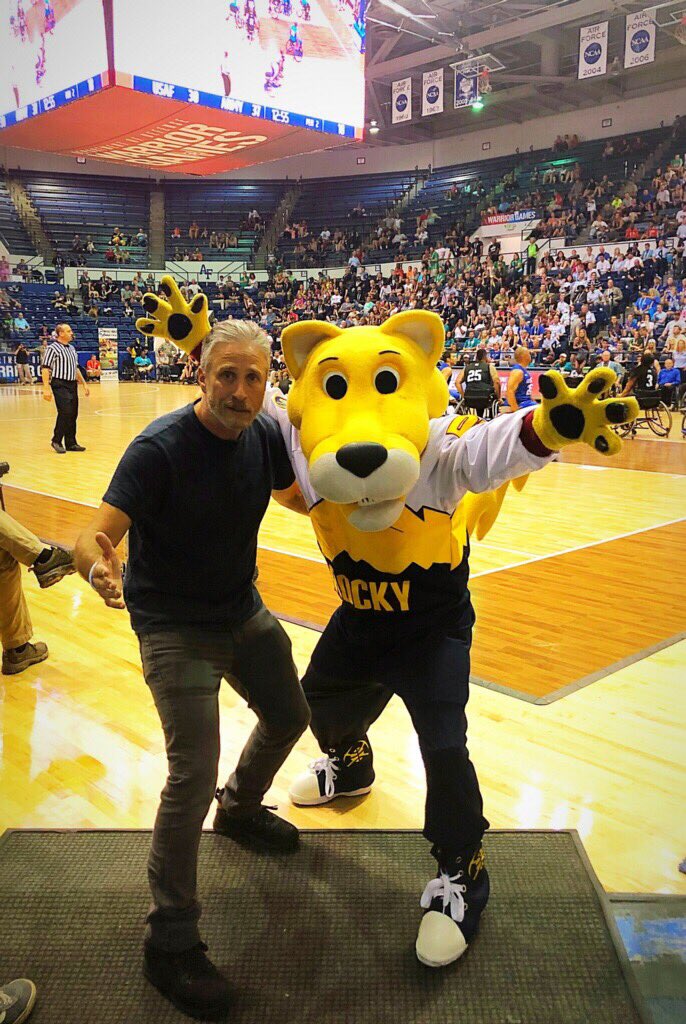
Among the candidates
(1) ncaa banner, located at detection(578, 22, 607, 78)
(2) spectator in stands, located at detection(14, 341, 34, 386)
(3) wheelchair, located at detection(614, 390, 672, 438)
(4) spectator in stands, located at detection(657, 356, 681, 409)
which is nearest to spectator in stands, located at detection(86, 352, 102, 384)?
(2) spectator in stands, located at detection(14, 341, 34, 386)

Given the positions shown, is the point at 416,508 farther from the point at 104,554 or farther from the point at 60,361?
the point at 60,361

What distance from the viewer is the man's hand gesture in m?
1.83

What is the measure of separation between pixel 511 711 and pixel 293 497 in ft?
4.65

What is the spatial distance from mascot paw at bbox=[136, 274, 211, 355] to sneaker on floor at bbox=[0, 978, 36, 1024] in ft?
5.99

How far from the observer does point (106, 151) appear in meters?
Result: 20.0

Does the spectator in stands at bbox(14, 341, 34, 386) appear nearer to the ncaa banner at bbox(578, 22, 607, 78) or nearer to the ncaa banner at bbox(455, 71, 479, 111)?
the ncaa banner at bbox(455, 71, 479, 111)

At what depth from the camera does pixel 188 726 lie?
194 centimetres

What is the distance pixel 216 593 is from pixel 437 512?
0.61 m

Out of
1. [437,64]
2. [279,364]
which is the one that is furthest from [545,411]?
[437,64]

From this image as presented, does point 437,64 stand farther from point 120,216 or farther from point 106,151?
point 120,216

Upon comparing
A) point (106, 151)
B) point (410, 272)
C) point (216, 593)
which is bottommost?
point (216, 593)

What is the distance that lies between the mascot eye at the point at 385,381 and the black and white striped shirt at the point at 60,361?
8422 mm

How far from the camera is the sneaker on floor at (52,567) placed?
3.40 m

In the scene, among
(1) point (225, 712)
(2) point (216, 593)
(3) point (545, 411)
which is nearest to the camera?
(3) point (545, 411)
